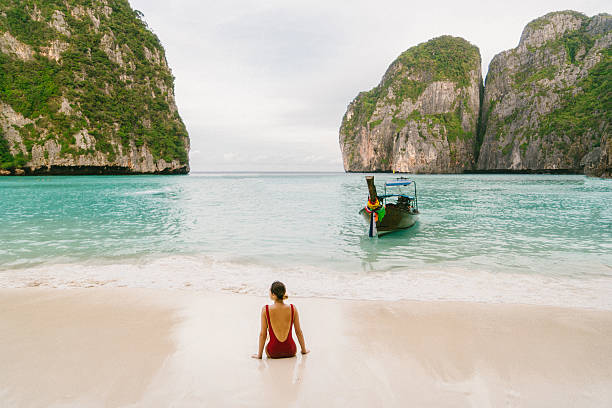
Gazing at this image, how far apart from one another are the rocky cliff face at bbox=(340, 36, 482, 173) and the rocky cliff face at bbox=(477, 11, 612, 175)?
33.4 ft

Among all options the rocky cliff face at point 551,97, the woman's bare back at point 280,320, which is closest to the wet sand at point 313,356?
the woman's bare back at point 280,320

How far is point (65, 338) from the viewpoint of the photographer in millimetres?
4520

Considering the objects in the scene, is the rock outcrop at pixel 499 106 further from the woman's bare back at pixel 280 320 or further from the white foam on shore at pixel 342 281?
the woman's bare back at pixel 280 320

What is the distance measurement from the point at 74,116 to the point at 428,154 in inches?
4633

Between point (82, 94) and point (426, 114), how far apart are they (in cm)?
12532

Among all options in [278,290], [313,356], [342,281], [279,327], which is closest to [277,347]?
[279,327]

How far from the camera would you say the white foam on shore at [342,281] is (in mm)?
6908

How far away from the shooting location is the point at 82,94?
73375mm

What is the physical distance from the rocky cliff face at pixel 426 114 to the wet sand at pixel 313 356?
433 feet

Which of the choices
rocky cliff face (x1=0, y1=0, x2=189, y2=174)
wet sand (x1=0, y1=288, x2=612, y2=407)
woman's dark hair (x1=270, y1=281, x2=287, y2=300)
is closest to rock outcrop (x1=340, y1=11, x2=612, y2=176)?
rocky cliff face (x1=0, y1=0, x2=189, y2=174)

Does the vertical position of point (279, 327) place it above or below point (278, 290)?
below

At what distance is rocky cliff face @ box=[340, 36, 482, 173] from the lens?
427 ft

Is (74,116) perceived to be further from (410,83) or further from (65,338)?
(410,83)

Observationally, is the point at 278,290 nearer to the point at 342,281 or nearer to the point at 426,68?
the point at 342,281
